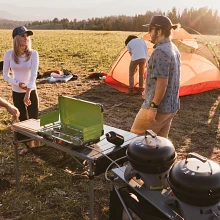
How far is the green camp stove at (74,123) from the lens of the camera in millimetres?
3516

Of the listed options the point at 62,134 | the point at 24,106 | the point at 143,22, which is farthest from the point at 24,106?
the point at 143,22

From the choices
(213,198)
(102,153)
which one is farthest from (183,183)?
(102,153)

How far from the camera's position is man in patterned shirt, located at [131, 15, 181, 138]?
379cm

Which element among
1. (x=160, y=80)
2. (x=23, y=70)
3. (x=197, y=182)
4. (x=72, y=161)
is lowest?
(x=72, y=161)

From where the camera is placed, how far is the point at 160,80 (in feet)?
12.6

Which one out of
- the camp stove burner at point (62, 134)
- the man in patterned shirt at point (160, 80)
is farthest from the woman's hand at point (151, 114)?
the camp stove burner at point (62, 134)

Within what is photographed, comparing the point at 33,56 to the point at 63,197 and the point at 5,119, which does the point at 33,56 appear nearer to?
the point at 63,197

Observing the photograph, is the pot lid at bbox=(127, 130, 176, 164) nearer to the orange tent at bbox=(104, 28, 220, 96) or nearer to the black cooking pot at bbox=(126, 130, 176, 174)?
the black cooking pot at bbox=(126, 130, 176, 174)

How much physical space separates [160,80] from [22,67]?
A: 8.24 feet

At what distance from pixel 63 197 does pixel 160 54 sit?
2.41 metres

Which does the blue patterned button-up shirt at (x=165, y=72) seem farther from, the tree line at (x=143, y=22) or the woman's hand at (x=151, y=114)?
the tree line at (x=143, y=22)

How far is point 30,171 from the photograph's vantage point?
5281mm

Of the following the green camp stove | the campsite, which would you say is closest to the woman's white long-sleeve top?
the campsite

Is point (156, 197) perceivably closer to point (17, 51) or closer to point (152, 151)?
point (152, 151)
